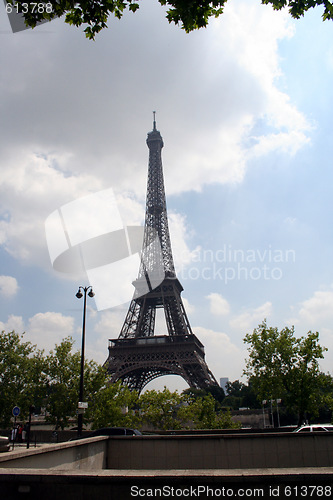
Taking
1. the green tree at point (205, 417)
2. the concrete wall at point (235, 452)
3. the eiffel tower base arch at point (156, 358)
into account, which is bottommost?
the green tree at point (205, 417)

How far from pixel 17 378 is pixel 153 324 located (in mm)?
42275

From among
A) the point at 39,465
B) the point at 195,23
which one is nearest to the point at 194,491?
the point at 39,465

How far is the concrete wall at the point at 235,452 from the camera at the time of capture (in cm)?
1473

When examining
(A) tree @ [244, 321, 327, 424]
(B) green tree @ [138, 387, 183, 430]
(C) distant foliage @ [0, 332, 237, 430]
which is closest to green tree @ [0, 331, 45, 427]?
(C) distant foliage @ [0, 332, 237, 430]

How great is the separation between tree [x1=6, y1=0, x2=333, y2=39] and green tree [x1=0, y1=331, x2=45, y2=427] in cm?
3632

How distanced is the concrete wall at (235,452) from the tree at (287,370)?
1658 cm

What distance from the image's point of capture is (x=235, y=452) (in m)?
15.0

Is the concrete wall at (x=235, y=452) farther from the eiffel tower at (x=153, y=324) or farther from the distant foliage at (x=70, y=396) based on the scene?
the eiffel tower at (x=153, y=324)

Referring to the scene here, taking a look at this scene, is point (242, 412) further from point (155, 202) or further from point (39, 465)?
point (39, 465)

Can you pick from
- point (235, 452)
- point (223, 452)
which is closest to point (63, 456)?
point (223, 452)

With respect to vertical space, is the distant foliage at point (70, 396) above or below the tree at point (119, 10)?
below

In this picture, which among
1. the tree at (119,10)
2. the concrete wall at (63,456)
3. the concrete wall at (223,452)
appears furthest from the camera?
the concrete wall at (223,452)

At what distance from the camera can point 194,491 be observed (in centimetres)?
586

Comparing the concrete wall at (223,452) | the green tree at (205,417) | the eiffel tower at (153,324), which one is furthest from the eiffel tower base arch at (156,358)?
the concrete wall at (223,452)
